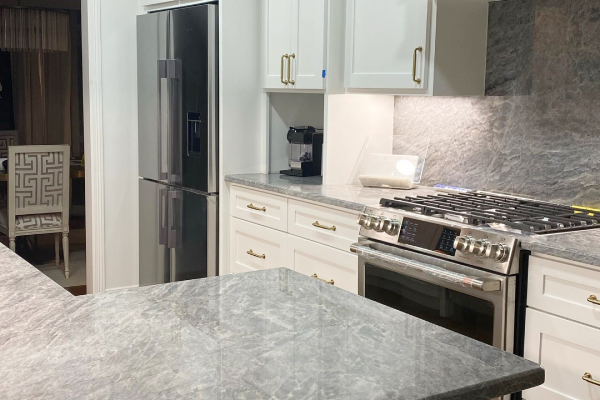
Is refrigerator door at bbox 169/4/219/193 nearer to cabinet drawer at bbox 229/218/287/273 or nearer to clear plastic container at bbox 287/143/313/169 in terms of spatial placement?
cabinet drawer at bbox 229/218/287/273

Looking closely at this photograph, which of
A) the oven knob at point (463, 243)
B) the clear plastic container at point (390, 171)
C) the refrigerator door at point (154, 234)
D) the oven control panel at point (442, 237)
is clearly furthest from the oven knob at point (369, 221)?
the refrigerator door at point (154, 234)

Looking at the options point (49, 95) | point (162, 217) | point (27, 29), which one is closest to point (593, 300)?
point (162, 217)

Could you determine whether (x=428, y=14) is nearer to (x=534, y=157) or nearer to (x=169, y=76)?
(x=534, y=157)

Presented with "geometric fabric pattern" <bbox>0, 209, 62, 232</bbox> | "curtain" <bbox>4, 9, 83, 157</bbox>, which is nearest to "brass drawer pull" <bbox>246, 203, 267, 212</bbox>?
"geometric fabric pattern" <bbox>0, 209, 62, 232</bbox>

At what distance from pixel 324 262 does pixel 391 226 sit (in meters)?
0.56

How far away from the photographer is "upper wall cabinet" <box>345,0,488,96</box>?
3.07m

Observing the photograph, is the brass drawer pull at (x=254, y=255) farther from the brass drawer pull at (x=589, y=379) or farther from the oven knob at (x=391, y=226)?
the brass drawer pull at (x=589, y=379)

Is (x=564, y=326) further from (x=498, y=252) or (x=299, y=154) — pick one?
(x=299, y=154)

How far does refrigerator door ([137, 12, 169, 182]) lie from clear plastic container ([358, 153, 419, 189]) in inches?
51.2

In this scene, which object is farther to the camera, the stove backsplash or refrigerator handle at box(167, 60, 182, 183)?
refrigerator handle at box(167, 60, 182, 183)

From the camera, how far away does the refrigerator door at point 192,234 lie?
4.05m

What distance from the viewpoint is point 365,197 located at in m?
3.24

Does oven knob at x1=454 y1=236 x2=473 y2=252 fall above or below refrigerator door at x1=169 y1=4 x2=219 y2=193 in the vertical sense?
below

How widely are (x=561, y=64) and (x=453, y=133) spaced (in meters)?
0.65
